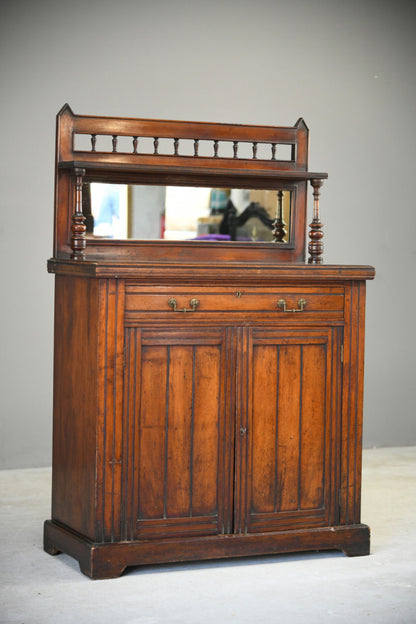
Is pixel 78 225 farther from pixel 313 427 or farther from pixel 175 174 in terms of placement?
pixel 313 427

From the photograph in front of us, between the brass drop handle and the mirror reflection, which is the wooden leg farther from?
the mirror reflection

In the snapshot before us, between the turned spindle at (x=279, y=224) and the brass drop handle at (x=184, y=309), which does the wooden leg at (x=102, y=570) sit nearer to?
the brass drop handle at (x=184, y=309)

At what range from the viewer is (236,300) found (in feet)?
10.8

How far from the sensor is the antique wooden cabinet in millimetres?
3154

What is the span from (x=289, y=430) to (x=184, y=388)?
1.43 feet

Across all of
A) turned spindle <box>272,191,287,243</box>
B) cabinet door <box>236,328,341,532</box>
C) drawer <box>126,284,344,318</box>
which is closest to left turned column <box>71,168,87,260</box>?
drawer <box>126,284,344,318</box>

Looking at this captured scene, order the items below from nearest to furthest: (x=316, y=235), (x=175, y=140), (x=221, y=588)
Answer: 1. (x=221, y=588)
2. (x=316, y=235)
3. (x=175, y=140)

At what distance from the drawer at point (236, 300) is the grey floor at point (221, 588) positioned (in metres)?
0.91

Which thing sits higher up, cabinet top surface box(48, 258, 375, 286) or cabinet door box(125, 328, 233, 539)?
cabinet top surface box(48, 258, 375, 286)

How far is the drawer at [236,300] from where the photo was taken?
3.16 meters

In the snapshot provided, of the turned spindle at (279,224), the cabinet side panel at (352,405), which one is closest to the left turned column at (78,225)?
the turned spindle at (279,224)

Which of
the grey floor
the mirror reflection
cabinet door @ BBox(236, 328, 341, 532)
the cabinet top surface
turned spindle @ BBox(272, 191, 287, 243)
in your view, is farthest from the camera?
turned spindle @ BBox(272, 191, 287, 243)

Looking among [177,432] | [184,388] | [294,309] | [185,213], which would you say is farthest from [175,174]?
[177,432]

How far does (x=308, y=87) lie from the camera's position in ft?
17.4
